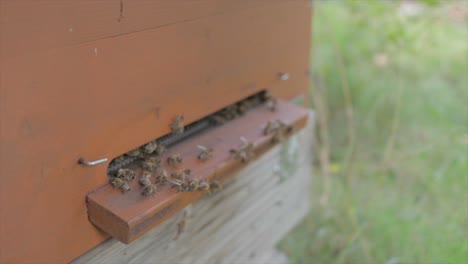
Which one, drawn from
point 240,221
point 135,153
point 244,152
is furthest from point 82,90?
point 240,221

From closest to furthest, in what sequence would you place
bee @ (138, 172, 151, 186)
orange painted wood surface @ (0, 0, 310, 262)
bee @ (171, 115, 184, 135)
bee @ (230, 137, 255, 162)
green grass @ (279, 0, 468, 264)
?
orange painted wood surface @ (0, 0, 310, 262) < bee @ (138, 172, 151, 186) < bee @ (171, 115, 184, 135) < bee @ (230, 137, 255, 162) < green grass @ (279, 0, 468, 264)

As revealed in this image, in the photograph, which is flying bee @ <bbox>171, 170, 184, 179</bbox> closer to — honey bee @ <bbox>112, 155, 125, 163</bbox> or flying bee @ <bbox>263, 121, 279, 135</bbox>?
honey bee @ <bbox>112, 155, 125, 163</bbox>

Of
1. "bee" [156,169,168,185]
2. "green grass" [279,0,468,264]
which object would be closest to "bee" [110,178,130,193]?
"bee" [156,169,168,185]

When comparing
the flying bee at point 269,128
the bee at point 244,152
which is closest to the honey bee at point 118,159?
the bee at point 244,152

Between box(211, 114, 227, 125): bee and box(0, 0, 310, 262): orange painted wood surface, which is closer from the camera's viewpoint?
box(0, 0, 310, 262): orange painted wood surface

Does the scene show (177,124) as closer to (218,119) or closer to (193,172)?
(193,172)

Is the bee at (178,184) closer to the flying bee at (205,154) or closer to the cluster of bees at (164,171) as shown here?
the cluster of bees at (164,171)
